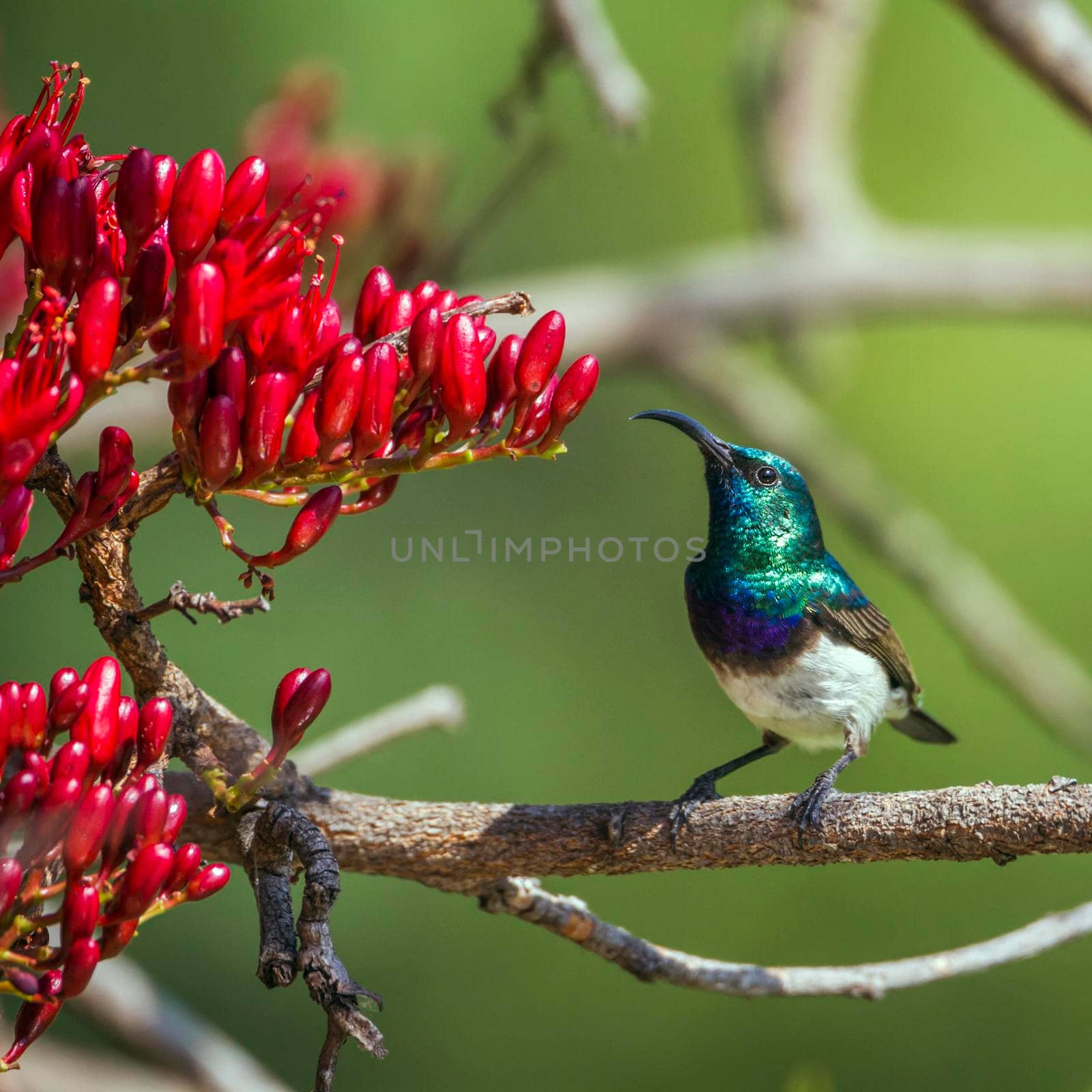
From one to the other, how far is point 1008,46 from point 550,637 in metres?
5.19

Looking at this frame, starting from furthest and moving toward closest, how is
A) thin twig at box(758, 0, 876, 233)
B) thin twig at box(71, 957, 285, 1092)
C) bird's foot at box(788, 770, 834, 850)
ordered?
thin twig at box(758, 0, 876, 233) < thin twig at box(71, 957, 285, 1092) < bird's foot at box(788, 770, 834, 850)

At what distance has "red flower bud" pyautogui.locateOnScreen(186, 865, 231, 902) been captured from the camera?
154cm

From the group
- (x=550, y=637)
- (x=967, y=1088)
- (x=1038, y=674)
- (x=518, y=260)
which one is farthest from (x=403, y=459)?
(x=518, y=260)

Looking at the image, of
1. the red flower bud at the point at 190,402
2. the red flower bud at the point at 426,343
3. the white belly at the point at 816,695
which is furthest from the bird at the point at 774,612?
the red flower bud at the point at 190,402

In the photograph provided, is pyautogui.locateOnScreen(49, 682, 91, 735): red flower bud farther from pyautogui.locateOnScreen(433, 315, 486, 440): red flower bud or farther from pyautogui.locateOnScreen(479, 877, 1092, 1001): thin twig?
pyautogui.locateOnScreen(479, 877, 1092, 1001): thin twig

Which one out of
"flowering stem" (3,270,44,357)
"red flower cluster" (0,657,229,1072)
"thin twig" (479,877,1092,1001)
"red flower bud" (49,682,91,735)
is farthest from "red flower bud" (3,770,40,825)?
"thin twig" (479,877,1092,1001)

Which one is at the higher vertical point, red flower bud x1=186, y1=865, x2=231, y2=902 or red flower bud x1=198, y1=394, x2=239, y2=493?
red flower bud x1=198, y1=394, x2=239, y2=493

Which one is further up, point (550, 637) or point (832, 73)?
point (832, 73)

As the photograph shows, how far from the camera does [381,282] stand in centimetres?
182

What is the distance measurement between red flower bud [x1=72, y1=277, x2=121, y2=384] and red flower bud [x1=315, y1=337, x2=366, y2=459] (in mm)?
264

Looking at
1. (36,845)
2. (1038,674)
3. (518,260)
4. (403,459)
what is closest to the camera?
(36,845)

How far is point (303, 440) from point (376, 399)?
4.1 inches

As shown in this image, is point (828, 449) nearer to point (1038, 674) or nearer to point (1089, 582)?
point (1038, 674)

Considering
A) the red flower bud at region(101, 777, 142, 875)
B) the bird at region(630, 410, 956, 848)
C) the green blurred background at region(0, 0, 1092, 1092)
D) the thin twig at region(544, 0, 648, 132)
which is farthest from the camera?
the green blurred background at region(0, 0, 1092, 1092)
